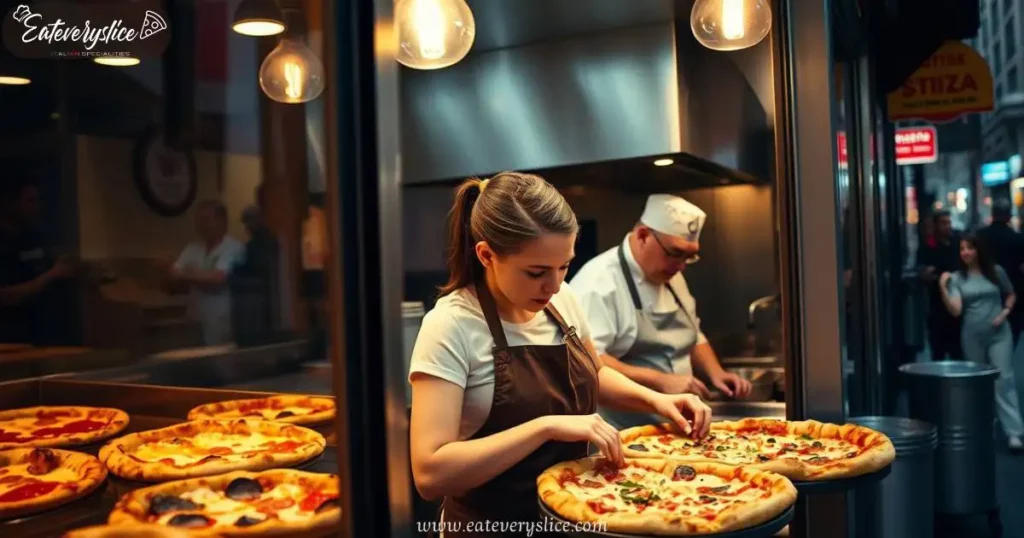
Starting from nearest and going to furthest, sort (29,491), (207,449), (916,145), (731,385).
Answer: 1. (29,491)
2. (207,449)
3. (731,385)
4. (916,145)

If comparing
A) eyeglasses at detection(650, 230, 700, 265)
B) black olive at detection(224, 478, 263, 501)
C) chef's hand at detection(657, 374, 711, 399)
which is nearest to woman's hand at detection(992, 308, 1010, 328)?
eyeglasses at detection(650, 230, 700, 265)

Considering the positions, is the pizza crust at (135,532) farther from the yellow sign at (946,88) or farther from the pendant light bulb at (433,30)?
the yellow sign at (946,88)

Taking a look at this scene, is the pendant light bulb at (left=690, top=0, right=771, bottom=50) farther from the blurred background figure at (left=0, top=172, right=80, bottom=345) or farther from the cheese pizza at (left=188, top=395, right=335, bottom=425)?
the blurred background figure at (left=0, top=172, right=80, bottom=345)

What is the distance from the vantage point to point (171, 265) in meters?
2.00

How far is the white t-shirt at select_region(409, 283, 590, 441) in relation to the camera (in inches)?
73.2

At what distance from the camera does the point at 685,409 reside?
2.40 metres

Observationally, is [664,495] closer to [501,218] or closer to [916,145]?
[501,218]

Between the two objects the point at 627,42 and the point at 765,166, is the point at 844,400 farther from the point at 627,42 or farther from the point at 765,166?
the point at 765,166

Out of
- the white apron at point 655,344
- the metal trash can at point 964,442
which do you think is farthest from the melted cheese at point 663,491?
the metal trash can at point 964,442

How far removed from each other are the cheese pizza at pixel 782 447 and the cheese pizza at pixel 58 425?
4.78ft

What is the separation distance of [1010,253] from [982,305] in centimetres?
49

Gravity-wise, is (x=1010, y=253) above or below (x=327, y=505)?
above
